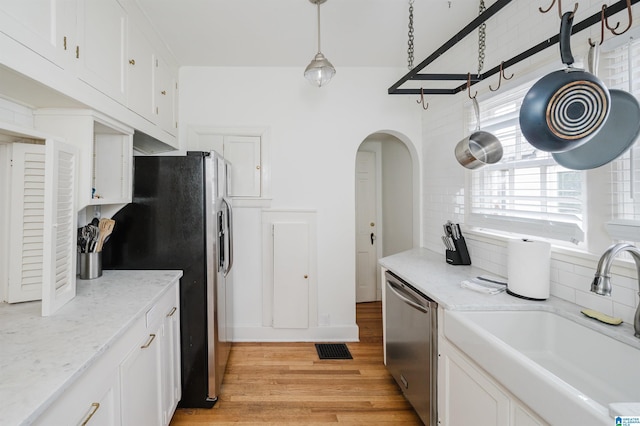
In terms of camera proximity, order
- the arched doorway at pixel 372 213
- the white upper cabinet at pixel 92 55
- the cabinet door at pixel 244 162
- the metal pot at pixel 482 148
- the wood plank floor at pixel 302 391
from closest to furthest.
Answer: the white upper cabinet at pixel 92 55
the metal pot at pixel 482 148
the wood plank floor at pixel 302 391
the cabinet door at pixel 244 162
the arched doorway at pixel 372 213

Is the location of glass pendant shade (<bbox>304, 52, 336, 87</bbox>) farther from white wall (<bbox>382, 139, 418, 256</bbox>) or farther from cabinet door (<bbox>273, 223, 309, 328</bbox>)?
white wall (<bbox>382, 139, 418, 256</bbox>)

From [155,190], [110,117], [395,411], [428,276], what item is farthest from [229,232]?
[395,411]

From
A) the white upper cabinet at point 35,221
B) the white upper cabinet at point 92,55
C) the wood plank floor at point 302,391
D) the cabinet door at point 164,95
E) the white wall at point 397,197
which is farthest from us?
the white wall at point 397,197

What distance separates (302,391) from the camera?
224cm

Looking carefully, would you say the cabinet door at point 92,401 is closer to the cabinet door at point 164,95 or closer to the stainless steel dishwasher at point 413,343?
the stainless steel dishwasher at point 413,343

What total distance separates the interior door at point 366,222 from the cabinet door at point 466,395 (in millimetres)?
2679

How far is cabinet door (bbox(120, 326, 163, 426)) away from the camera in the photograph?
4.25 ft

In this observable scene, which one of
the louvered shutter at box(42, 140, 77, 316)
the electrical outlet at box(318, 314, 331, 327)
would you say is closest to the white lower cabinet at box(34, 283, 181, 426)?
the louvered shutter at box(42, 140, 77, 316)

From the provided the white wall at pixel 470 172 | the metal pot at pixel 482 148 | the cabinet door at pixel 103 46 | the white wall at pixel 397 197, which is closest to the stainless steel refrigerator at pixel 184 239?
the cabinet door at pixel 103 46

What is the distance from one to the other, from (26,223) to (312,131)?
7.41 feet

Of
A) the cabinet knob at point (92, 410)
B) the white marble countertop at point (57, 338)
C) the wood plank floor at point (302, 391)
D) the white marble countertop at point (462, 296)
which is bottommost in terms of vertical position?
the wood plank floor at point (302, 391)

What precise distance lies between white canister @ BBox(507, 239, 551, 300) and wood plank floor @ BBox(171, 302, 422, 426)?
3.71 feet

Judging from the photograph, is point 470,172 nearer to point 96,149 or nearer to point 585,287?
point 585,287

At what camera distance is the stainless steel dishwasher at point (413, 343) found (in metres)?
1.64
